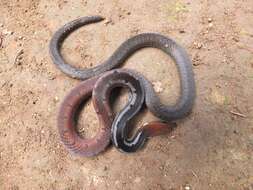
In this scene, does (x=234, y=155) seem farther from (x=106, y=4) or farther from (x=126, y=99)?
(x=106, y=4)

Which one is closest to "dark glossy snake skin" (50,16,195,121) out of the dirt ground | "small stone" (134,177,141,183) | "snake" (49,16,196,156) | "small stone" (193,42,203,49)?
"snake" (49,16,196,156)

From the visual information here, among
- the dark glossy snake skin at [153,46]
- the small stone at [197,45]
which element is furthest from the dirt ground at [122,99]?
the dark glossy snake skin at [153,46]

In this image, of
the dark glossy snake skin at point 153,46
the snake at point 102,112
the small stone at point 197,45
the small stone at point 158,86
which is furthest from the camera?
the small stone at point 197,45

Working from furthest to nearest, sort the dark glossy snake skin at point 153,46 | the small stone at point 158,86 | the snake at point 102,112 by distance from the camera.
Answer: the small stone at point 158,86, the dark glossy snake skin at point 153,46, the snake at point 102,112

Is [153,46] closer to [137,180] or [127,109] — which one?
[127,109]

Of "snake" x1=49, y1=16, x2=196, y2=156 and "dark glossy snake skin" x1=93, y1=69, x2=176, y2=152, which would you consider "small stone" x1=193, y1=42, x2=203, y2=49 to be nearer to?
"snake" x1=49, y1=16, x2=196, y2=156

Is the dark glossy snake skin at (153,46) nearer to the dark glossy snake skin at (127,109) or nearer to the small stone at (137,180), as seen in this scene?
the dark glossy snake skin at (127,109)

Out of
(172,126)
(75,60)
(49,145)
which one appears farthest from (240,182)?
(75,60)
